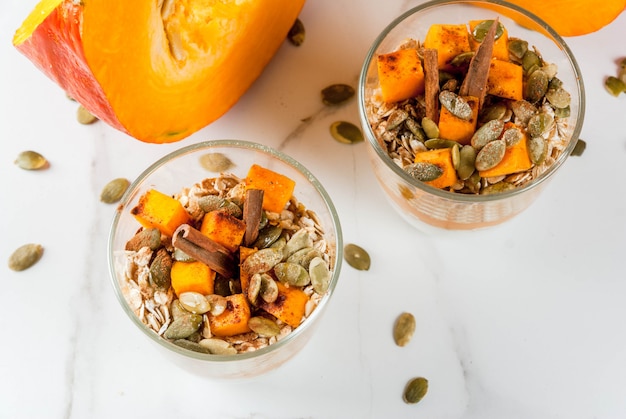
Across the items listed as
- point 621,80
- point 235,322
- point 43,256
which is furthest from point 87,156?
point 621,80

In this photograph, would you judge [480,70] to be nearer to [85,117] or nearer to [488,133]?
[488,133]

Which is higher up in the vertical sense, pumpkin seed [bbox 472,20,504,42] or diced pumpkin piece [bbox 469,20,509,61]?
pumpkin seed [bbox 472,20,504,42]

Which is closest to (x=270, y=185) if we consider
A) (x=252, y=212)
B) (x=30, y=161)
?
(x=252, y=212)

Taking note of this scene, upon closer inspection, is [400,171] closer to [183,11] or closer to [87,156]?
[183,11]

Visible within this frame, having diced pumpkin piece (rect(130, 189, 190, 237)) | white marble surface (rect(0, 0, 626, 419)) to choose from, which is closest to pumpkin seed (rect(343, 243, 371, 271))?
white marble surface (rect(0, 0, 626, 419))

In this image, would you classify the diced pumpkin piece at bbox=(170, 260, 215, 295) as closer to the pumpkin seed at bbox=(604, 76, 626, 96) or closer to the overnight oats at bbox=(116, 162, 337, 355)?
the overnight oats at bbox=(116, 162, 337, 355)

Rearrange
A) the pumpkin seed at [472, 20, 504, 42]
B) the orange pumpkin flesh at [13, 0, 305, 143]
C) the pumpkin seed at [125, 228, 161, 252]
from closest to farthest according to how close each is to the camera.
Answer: the orange pumpkin flesh at [13, 0, 305, 143], the pumpkin seed at [125, 228, 161, 252], the pumpkin seed at [472, 20, 504, 42]
